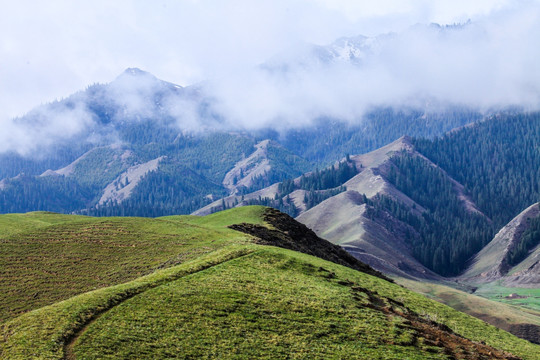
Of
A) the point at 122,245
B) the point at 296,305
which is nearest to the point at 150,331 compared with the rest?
the point at 296,305

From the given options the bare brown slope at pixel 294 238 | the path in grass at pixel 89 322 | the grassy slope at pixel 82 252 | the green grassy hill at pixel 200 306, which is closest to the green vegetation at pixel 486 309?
the bare brown slope at pixel 294 238

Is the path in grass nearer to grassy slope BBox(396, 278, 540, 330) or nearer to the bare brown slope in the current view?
the bare brown slope

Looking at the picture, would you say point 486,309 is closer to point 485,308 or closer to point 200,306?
point 485,308

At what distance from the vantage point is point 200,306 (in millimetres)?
39688

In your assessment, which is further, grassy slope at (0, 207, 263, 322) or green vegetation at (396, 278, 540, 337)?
green vegetation at (396, 278, 540, 337)

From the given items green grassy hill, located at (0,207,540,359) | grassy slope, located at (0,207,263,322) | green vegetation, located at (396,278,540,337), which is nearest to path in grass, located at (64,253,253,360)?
green grassy hill, located at (0,207,540,359)

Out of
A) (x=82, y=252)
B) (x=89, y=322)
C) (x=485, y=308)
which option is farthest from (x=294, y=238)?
(x=485, y=308)

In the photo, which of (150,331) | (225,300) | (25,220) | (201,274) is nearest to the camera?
(150,331)

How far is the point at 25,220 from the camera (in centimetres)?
7581

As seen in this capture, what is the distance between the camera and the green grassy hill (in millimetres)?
34625

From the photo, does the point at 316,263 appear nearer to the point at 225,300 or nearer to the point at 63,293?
the point at 225,300

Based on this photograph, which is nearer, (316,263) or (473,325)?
(473,325)

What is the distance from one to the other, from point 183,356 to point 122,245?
108 feet

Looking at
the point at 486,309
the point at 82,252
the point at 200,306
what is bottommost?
the point at 486,309
